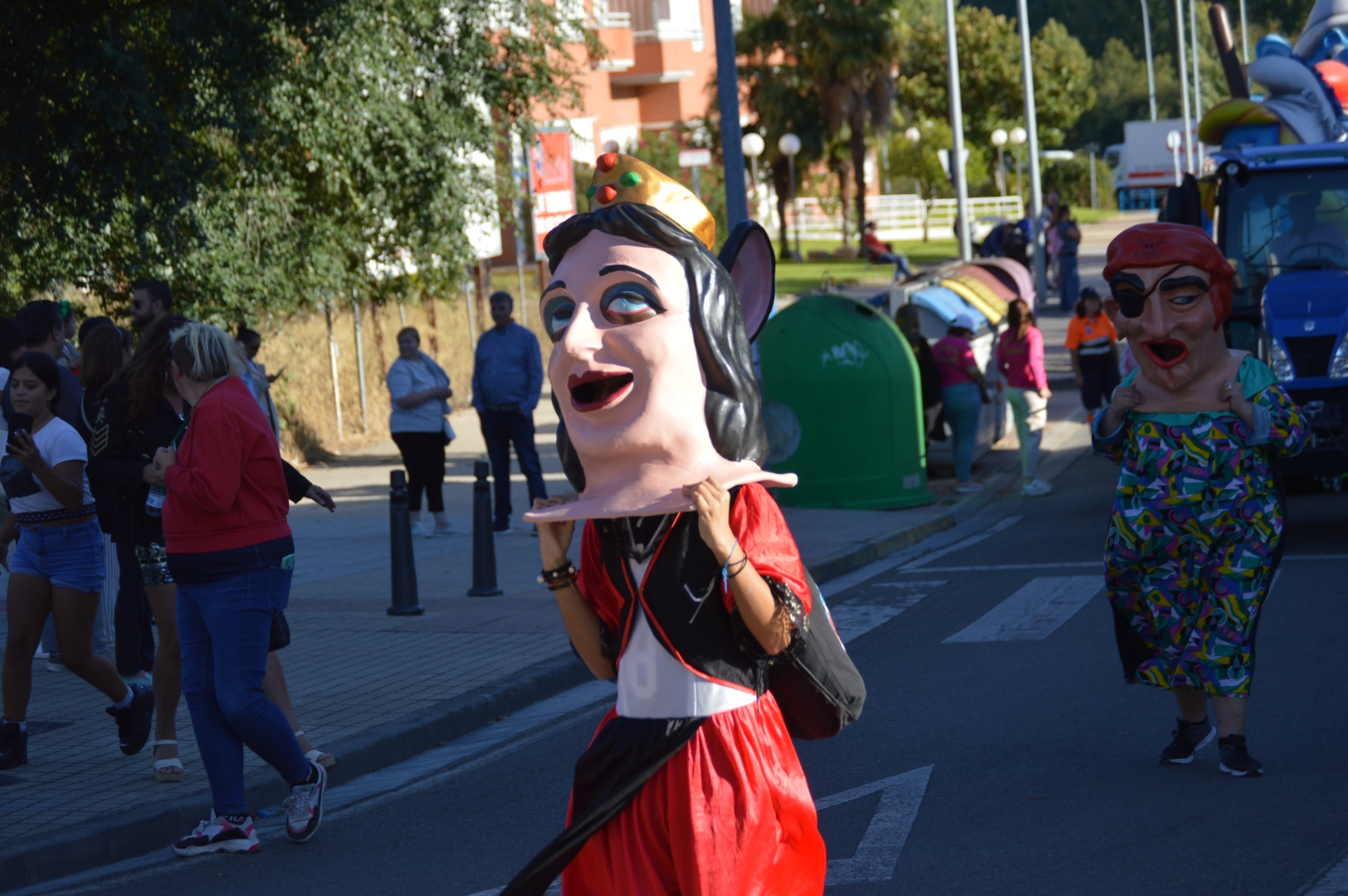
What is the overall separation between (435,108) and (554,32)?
2.15 meters

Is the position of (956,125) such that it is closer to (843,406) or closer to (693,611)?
(843,406)

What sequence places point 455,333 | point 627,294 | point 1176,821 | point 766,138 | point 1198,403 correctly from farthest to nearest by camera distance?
point 766,138 → point 455,333 → point 1198,403 → point 1176,821 → point 627,294

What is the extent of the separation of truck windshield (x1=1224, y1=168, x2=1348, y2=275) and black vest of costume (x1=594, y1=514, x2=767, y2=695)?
32.1 ft

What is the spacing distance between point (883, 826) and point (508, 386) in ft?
25.9

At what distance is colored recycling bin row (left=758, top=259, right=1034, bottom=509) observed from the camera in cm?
1369

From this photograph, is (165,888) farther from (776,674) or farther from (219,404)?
(776,674)

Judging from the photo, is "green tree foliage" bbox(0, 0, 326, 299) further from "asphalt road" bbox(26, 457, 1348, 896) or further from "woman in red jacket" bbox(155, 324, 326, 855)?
"woman in red jacket" bbox(155, 324, 326, 855)

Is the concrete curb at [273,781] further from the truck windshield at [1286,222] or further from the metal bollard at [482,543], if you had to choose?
the truck windshield at [1286,222]

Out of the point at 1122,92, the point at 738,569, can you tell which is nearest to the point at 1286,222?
the point at 738,569

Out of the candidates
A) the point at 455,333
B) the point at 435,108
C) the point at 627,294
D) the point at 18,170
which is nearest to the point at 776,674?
the point at 627,294

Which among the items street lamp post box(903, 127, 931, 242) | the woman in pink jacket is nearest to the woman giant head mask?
the woman in pink jacket

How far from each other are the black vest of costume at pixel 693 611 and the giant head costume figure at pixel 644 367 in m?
0.14

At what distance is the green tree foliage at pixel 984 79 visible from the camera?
188 ft

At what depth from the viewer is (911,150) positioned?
57531 mm
